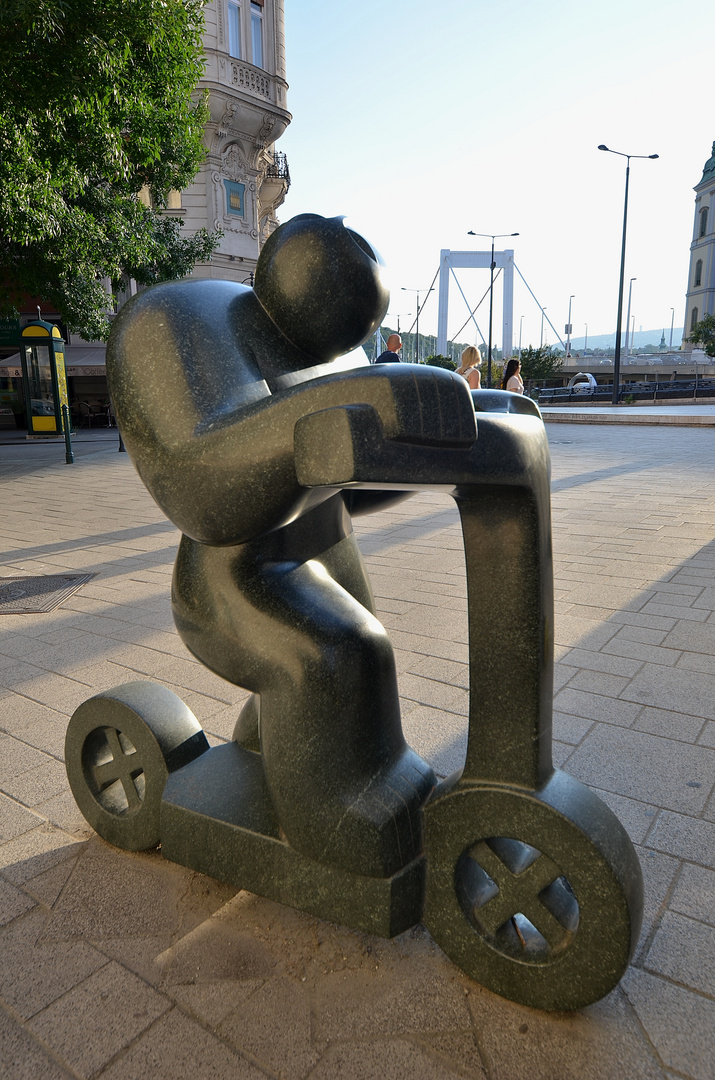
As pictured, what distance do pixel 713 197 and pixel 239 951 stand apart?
92.4 metres

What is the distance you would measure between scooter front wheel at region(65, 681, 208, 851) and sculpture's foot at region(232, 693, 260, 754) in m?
0.12

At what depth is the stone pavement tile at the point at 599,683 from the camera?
3.00m

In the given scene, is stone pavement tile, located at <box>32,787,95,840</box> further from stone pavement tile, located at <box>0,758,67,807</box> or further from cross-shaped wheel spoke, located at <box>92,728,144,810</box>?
cross-shaped wheel spoke, located at <box>92,728,144,810</box>

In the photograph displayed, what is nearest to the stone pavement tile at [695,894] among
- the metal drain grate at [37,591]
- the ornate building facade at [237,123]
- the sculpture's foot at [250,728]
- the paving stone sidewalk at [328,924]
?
the paving stone sidewalk at [328,924]

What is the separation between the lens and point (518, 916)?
63.8 inches

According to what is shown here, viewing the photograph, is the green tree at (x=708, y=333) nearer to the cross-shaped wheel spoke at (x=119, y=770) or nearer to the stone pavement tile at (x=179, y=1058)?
the cross-shaped wheel spoke at (x=119, y=770)

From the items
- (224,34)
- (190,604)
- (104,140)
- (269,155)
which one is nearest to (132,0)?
(104,140)

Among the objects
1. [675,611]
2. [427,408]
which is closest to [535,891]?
[427,408]

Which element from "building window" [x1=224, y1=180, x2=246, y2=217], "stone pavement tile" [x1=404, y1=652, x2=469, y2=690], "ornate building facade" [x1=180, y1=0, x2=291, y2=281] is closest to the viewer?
"stone pavement tile" [x1=404, y1=652, x2=469, y2=690]

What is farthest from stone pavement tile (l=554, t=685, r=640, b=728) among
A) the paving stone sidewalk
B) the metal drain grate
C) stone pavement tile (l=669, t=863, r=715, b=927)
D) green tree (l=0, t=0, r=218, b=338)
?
green tree (l=0, t=0, r=218, b=338)

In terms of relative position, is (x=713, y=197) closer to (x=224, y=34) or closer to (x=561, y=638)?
(x=224, y=34)

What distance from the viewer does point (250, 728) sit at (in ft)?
6.32

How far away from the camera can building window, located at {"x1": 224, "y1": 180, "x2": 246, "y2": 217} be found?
2627cm

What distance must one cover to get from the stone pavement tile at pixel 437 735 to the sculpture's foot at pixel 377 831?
2.61 ft
